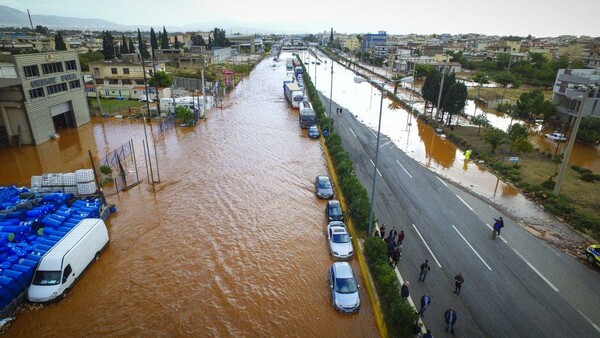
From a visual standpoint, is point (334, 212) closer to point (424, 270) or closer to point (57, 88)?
point (424, 270)

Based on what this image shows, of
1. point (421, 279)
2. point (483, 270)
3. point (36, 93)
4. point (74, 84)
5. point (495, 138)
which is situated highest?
point (74, 84)

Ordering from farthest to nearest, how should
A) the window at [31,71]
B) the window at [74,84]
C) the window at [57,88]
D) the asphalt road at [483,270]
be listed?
the window at [74,84] < the window at [57,88] < the window at [31,71] < the asphalt road at [483,270]

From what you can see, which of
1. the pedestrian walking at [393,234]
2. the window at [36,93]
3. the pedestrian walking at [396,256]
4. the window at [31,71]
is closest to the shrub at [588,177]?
the pedestrian walking at [393,234]

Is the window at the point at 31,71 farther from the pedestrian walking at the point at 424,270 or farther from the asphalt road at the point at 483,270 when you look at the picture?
the pedestrian walking at the point at 424,270

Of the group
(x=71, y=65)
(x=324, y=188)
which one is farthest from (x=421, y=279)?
(x=71, y=65)

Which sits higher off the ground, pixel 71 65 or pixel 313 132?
pixel 71 65

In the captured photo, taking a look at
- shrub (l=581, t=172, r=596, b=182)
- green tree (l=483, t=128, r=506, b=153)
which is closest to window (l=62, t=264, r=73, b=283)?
green tree (l=483, t=128, r=506, b=153)
